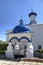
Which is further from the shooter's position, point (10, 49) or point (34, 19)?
point (34, 19)

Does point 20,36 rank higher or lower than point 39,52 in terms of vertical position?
higher

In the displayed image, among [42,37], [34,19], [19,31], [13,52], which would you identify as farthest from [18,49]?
[34,19]

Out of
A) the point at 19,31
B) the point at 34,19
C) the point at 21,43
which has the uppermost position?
the point at 34,19

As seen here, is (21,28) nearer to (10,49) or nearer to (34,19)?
(10,49)

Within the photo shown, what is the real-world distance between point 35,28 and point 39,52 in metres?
15.0

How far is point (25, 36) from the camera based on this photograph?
17.5 m

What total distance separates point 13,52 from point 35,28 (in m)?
16.2

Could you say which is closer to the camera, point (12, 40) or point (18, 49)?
point (18, 49)

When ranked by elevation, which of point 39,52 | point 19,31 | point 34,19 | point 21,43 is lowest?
point 39,52

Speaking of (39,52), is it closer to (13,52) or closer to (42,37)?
(13,52)

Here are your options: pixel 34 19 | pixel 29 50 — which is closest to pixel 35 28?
Answer: pixel 34 19

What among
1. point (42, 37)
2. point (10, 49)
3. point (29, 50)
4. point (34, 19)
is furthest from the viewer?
point (34, 19)

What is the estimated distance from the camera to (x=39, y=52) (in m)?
16.1

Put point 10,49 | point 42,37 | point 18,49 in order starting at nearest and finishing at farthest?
point 10,49
point 18,49
point 42,37
